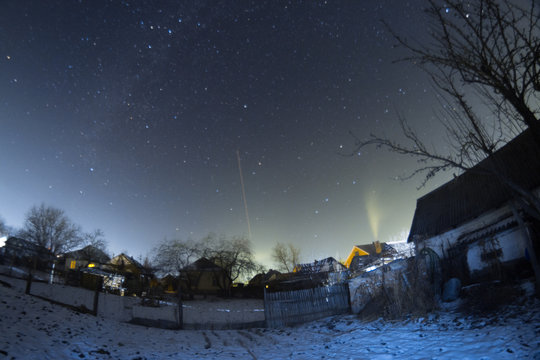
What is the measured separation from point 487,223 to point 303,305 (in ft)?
40.5

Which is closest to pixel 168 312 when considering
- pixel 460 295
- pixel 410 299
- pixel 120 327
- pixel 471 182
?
pixel 120 327

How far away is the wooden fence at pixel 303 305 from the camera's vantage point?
14.2m

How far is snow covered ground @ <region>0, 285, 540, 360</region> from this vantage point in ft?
18.8

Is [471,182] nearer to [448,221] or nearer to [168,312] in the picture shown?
[448,221]

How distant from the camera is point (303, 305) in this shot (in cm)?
1472

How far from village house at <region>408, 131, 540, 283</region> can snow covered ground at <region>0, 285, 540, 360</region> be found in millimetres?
4419

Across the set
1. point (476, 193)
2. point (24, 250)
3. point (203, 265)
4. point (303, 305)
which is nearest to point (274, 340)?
point (303, 305)

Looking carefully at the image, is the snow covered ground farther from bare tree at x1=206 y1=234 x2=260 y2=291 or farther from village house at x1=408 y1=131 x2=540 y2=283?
bare tree at x1=206 y1=234 x2=260 y2=291

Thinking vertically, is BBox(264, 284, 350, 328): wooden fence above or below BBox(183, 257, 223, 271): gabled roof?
below

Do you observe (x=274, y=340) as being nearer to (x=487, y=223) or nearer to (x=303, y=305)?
(x=303, y=305)

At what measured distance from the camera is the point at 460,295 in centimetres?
1121

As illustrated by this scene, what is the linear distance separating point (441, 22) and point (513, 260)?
43.1ft

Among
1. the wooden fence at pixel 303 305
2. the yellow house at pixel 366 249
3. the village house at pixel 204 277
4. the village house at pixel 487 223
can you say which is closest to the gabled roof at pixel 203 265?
the village house at pixel 204 277

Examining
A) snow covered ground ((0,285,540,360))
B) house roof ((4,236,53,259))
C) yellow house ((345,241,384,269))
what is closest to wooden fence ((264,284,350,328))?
snow covered ground ((0,285,540,360))
